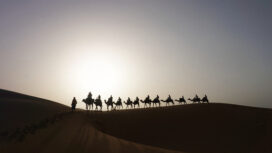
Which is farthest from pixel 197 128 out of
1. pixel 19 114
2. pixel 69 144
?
pixel 19 114

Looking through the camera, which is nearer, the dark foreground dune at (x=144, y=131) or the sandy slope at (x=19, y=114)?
the dark foreground dune at (x=144, y=131)

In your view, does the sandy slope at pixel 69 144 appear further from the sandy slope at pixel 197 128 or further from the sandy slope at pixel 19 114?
the sandy slope at pixel 197 128

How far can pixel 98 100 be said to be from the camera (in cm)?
3606

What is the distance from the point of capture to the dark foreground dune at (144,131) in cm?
1598

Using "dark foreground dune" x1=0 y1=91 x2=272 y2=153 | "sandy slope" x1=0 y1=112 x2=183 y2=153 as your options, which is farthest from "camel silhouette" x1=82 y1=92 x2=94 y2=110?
"sandy slope" x1=0 y1=112 x2=183 y2=153

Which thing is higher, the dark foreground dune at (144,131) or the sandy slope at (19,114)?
the sandy slope at (19,114)

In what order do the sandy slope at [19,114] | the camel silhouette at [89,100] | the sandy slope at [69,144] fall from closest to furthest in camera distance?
the sandy slope at [69,144] < the sandy slope at [19,114] < the camel silhouette at [89,100]

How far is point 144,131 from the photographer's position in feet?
87.4

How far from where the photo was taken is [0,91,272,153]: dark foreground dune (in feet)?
52.4

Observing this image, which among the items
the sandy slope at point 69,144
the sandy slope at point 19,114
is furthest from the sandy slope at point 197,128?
the sandy slope at point 69,144

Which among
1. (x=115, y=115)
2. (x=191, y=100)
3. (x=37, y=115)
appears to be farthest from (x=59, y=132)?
(x=191, y=100)

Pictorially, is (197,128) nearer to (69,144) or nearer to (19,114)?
(69,144)

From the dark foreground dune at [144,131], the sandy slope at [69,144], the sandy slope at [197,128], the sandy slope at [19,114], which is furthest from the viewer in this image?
the sandy slope at [197,128]

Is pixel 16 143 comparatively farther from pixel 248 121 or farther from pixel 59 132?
pixel 248 121
